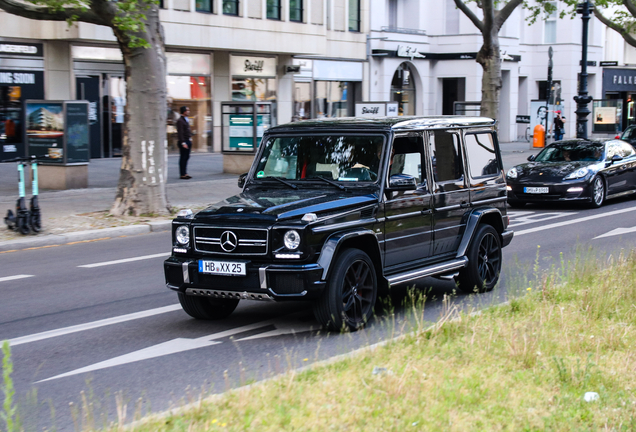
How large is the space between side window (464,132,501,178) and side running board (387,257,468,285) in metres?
1.04

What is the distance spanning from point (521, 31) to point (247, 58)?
77.9 ft

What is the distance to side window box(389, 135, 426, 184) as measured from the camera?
25.9ft

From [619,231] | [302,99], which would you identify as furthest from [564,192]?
[302,99]

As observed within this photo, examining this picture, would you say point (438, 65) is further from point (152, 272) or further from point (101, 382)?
point (101, 382)

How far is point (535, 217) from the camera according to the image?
53.8 feet

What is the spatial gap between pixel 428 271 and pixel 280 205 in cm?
176

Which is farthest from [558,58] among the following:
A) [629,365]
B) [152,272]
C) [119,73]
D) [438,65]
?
[629,365]

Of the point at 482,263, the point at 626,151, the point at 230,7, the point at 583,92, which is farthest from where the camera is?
the point at 230,7

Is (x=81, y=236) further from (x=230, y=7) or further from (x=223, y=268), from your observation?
(x=230, y=7)

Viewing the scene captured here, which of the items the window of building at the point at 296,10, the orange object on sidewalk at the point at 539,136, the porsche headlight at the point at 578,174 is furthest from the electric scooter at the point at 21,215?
the orange object on sidewalk at the point at 539,136

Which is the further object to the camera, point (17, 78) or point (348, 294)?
point (17, 78)

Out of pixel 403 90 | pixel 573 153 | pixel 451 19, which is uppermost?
pixel 451 19

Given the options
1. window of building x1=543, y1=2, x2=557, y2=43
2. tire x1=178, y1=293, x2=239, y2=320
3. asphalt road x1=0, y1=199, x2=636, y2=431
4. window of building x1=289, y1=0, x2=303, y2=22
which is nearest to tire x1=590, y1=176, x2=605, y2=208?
asphalt road x1=0, y1=199, x2=636, y2=431

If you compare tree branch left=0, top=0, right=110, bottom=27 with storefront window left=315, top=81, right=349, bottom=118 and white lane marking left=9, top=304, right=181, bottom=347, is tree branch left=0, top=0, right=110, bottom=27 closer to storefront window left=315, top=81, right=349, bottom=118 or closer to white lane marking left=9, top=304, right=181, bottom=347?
white lane marking left=9, top=304, right=181, bottom=347
